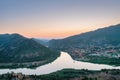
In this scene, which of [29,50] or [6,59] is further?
[29,50]

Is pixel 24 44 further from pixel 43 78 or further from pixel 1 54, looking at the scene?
pixel 43 78

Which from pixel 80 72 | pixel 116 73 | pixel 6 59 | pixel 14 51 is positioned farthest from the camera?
pixel 14 51

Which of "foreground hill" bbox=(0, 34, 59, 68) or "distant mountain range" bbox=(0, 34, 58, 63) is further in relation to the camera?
"distant mountain range" bbox=(0, 34, 58, 63)

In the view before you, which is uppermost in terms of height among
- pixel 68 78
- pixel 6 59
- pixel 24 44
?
pixel 24 44

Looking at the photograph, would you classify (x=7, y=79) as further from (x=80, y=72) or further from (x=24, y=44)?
(x=24, y=44)

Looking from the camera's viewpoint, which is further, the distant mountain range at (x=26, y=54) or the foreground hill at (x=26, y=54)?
the distant mountain range at (x=26, y=54)

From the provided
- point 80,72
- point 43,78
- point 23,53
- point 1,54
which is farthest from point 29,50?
point 43,78

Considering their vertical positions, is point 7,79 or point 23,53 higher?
point 23,53

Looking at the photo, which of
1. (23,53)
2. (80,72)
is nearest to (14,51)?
(23,53)

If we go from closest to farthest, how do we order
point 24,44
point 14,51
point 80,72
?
point 80,72
point 14,51
point 24,44
